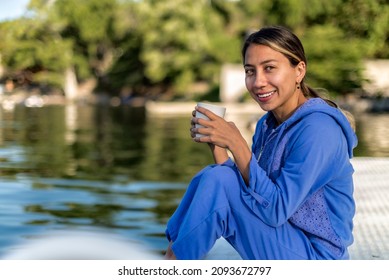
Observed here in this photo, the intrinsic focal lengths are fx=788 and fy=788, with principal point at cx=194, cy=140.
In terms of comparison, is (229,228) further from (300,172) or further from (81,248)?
(81,248)

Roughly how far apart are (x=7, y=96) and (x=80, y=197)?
1755 inches

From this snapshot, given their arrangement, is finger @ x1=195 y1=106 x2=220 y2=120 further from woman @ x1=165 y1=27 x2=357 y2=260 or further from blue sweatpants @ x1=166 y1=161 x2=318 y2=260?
blue sweatpants @ x1=166 y1=161 x2=318 y2=260

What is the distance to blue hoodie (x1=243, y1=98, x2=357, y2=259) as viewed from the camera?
2.42m

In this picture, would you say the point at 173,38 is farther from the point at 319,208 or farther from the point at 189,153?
the point at 319,208

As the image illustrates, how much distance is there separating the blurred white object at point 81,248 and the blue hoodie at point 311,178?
7.50 ft

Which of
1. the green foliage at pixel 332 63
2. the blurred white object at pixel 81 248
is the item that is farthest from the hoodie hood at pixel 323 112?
the green foliage at pixel 332 63

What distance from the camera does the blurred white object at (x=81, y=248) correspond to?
189 inches

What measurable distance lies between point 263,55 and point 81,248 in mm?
2894

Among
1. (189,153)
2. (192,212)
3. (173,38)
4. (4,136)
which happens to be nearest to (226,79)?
(173,38)

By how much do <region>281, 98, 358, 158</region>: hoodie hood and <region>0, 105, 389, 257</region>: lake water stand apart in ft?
8.72

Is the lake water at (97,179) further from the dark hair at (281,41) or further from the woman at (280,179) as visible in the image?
the dark hair at (281,41)

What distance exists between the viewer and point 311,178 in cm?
241

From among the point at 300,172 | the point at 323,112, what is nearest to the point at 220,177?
the point at 300,172
